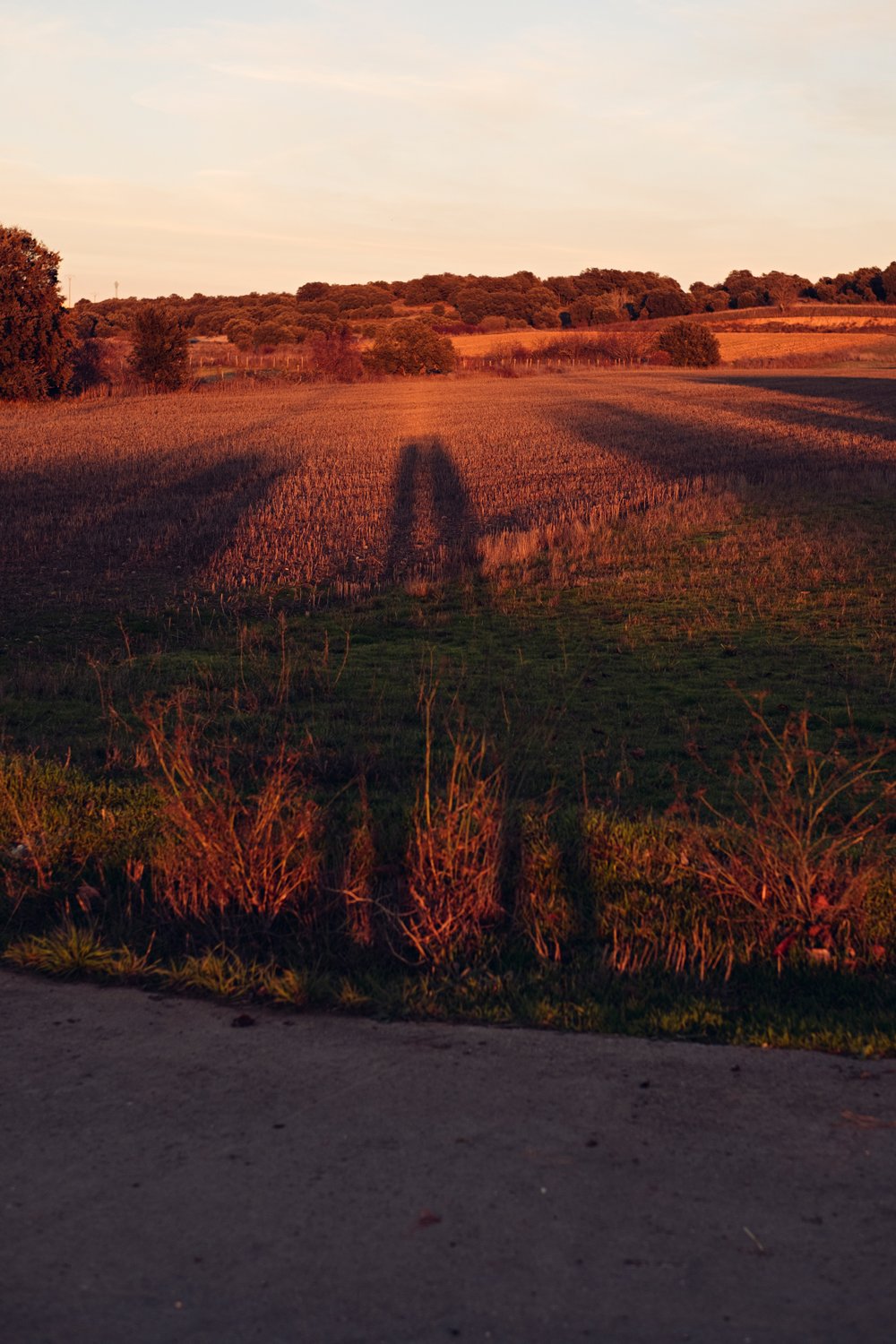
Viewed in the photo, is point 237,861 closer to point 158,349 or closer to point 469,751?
point 469,751

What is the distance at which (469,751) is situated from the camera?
6539 millimetres

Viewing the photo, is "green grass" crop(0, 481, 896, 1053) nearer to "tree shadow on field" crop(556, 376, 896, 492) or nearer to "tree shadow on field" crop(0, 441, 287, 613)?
"tree shadow on field" crop(0, 441, 287, 613)

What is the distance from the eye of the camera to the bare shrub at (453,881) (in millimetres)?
5633

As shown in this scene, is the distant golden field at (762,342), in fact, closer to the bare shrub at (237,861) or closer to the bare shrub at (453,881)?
the bare shrub at (453,881)

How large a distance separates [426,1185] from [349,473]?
26.7 metres

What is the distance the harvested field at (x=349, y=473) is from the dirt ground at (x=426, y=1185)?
1161 cm

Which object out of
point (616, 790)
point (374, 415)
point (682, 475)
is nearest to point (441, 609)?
point (616, 790)

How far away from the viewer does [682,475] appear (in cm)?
2736

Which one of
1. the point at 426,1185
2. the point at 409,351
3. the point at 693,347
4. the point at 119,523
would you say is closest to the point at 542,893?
the point at 426,1185

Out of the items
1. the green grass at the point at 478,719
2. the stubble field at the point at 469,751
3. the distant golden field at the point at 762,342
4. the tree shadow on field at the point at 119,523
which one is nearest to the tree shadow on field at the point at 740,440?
the stubble field at the point at 469,751

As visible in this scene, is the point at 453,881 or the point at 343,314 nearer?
the point at 453,881

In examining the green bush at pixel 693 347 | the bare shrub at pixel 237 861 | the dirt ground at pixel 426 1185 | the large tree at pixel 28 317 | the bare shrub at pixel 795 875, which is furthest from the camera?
the green bush at pixel 693 347

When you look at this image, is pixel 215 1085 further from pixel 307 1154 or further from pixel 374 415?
pixel 374 415

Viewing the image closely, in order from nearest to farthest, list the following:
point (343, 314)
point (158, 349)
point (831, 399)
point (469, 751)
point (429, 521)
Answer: point (469, 751) < point (429, 521) < point (831, 399) < point (158, 349) < point (343, 314)
